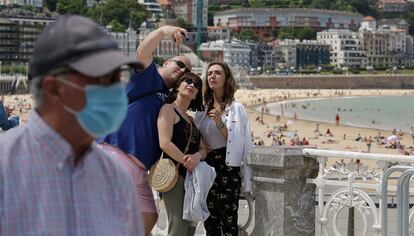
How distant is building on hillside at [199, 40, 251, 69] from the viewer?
451ft

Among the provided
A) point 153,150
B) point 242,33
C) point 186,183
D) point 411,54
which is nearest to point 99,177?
point 153,150

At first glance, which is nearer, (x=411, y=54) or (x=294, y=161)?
(x=294, y=161)

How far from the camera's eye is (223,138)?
16.6 ft

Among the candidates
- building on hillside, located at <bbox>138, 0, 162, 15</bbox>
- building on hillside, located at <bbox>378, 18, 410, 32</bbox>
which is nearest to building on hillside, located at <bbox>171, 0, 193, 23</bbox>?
building on hillside, located at <bbox>138, 0, 162, 15</bbox>

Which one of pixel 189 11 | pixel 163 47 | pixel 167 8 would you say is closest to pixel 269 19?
pixel 189 11

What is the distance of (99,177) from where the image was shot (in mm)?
2016

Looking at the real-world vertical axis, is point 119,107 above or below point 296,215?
above

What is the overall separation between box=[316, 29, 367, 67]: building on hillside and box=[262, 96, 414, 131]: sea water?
202 ft

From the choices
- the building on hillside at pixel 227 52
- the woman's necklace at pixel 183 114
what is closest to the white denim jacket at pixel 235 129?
the woman's necklace at pixel 183 114

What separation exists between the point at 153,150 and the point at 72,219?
2040mm

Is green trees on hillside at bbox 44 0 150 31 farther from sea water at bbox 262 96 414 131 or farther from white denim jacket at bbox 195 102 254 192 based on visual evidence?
white denim jacket at bbox 195 102 254 192

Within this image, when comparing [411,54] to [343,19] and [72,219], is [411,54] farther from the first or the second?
[72,219]

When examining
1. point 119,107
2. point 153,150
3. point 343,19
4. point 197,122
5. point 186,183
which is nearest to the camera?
point 119,107

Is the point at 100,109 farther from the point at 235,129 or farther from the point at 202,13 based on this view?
the point at 202,13
